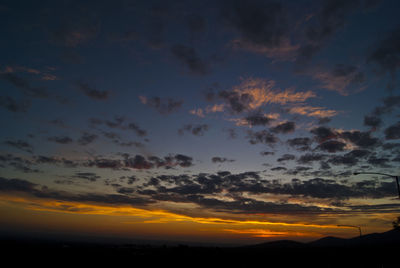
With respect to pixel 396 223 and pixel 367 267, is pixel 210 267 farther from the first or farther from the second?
pixel 396 223

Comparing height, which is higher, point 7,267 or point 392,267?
point 392,267

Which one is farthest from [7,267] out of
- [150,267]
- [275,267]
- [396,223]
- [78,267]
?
[396,223]

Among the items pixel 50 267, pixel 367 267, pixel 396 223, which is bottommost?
pixel 50 267

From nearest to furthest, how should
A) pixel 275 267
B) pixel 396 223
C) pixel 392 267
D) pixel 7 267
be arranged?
pixel 392 267 → pixel 275 267 → pixel 7 267 → pixel 396 223

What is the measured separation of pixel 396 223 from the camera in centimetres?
7531

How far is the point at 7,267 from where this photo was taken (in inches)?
2771

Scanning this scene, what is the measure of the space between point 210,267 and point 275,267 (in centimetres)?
1750

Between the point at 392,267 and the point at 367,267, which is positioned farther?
the point at 367,267

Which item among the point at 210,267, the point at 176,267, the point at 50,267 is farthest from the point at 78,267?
the point at 210,267

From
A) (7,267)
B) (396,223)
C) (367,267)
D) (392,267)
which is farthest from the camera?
(396,223)

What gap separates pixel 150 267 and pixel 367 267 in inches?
2146

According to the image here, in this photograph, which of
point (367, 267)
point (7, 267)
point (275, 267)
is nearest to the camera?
point (367, 267)

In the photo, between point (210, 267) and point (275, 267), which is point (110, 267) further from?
point (275, 267)

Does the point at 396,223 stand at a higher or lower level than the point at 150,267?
higher
